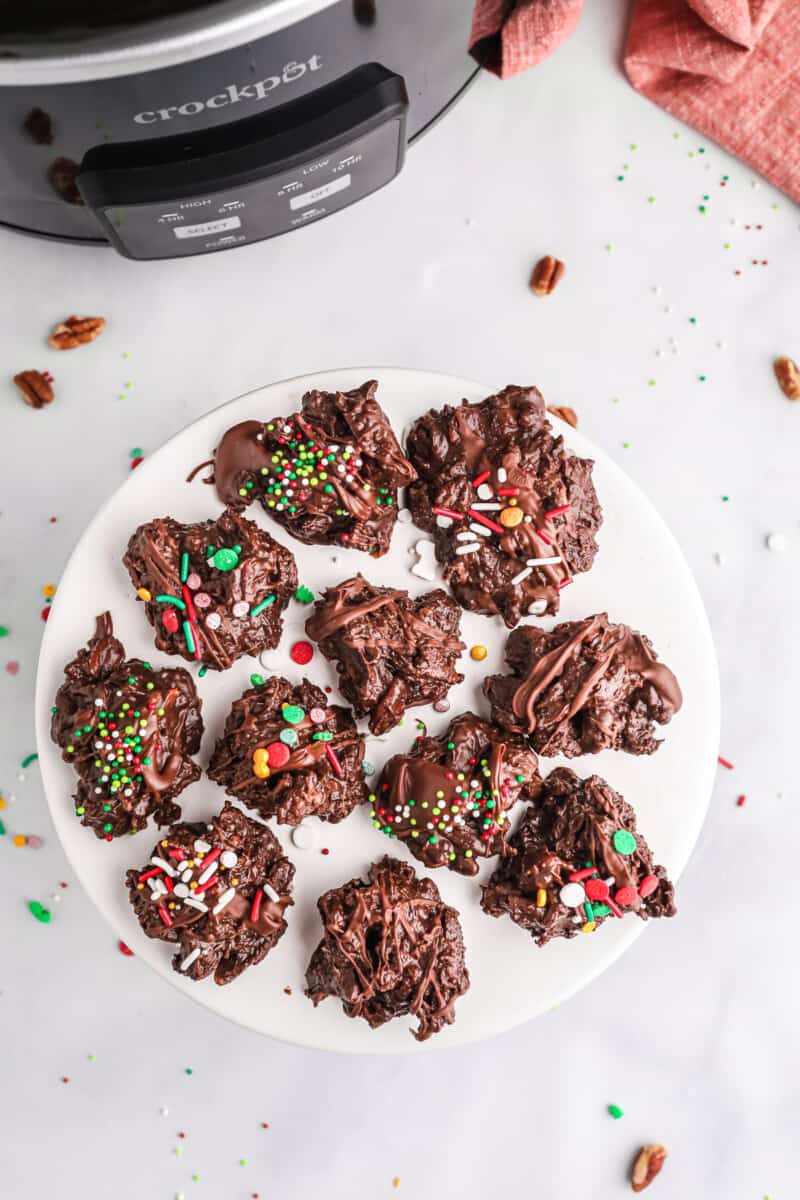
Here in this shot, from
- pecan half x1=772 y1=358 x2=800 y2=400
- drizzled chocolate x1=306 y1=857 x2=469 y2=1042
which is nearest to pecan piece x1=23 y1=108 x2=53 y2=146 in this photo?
drizzled chocolate x1=306 y1=857 x2=469 y2=1042

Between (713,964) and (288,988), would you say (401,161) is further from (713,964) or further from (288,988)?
(713,964)

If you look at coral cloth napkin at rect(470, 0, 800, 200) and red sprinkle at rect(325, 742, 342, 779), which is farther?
coral cloth napkin at rect(470, 0, 800, 200)

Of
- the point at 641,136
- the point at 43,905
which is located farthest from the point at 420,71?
the point at 43,905

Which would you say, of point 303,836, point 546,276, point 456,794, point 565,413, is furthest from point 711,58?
point 303,836

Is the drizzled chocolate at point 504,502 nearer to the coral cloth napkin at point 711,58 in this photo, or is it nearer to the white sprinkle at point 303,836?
the white sprinkle at point 303,836

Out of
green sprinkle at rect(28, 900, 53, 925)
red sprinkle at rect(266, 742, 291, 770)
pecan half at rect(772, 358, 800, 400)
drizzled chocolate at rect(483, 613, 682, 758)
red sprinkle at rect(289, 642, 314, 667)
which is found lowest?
green sprinkle at rect(28, 900, 53, 925)

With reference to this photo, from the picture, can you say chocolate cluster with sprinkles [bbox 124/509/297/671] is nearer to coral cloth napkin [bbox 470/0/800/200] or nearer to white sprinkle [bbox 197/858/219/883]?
white sprinkle [bbox 197/858/219/883]
